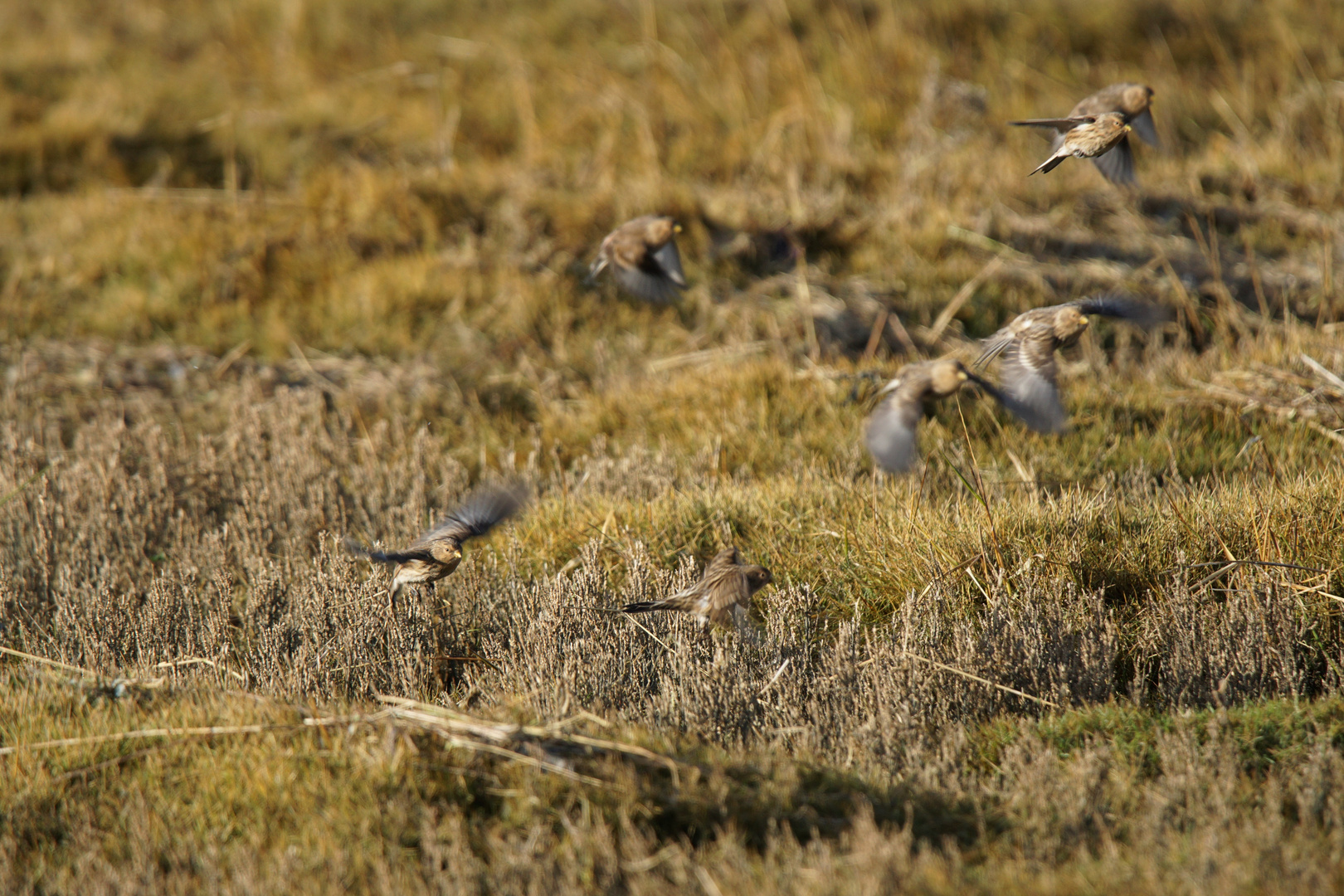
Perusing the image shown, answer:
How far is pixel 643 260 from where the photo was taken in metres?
5.84

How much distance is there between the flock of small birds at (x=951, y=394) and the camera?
4215 mm

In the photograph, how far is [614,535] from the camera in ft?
16.4

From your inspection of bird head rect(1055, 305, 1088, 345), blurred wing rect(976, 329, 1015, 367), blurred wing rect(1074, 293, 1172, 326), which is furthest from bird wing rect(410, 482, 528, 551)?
blurred wing rect(1074, 293, 1172, 326)

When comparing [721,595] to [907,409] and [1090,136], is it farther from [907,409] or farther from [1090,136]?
[1090,136]

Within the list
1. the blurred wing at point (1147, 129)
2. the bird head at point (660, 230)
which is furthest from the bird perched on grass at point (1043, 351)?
the bird head at point (660, 230)

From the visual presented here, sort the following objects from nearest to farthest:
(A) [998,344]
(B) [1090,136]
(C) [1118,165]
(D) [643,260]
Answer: (B) [1090,136] → (A) [998,344] → (C) [1118,165] → (D) [643,260]

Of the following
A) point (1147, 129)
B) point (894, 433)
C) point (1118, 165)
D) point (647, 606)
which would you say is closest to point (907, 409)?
point (894, 433)

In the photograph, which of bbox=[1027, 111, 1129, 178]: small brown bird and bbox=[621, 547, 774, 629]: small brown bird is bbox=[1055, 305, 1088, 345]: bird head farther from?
bbox=[621, 547, 774, 629]: small brown bird

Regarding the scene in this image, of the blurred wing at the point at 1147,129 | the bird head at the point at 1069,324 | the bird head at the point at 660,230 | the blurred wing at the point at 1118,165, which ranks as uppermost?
the blurred wing at the point at 1147,129

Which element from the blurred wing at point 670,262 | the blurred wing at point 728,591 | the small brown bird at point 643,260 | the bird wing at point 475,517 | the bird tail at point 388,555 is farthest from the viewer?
the blurred wing at point 670,262

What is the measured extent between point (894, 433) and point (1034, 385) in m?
0.64

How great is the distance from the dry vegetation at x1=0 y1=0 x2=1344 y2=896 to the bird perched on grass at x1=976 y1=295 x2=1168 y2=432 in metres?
0.42

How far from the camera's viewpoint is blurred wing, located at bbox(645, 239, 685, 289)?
589 centimetres

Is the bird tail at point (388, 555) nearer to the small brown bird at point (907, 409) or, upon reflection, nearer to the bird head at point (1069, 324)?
the small brown bird at point (907, 409)
